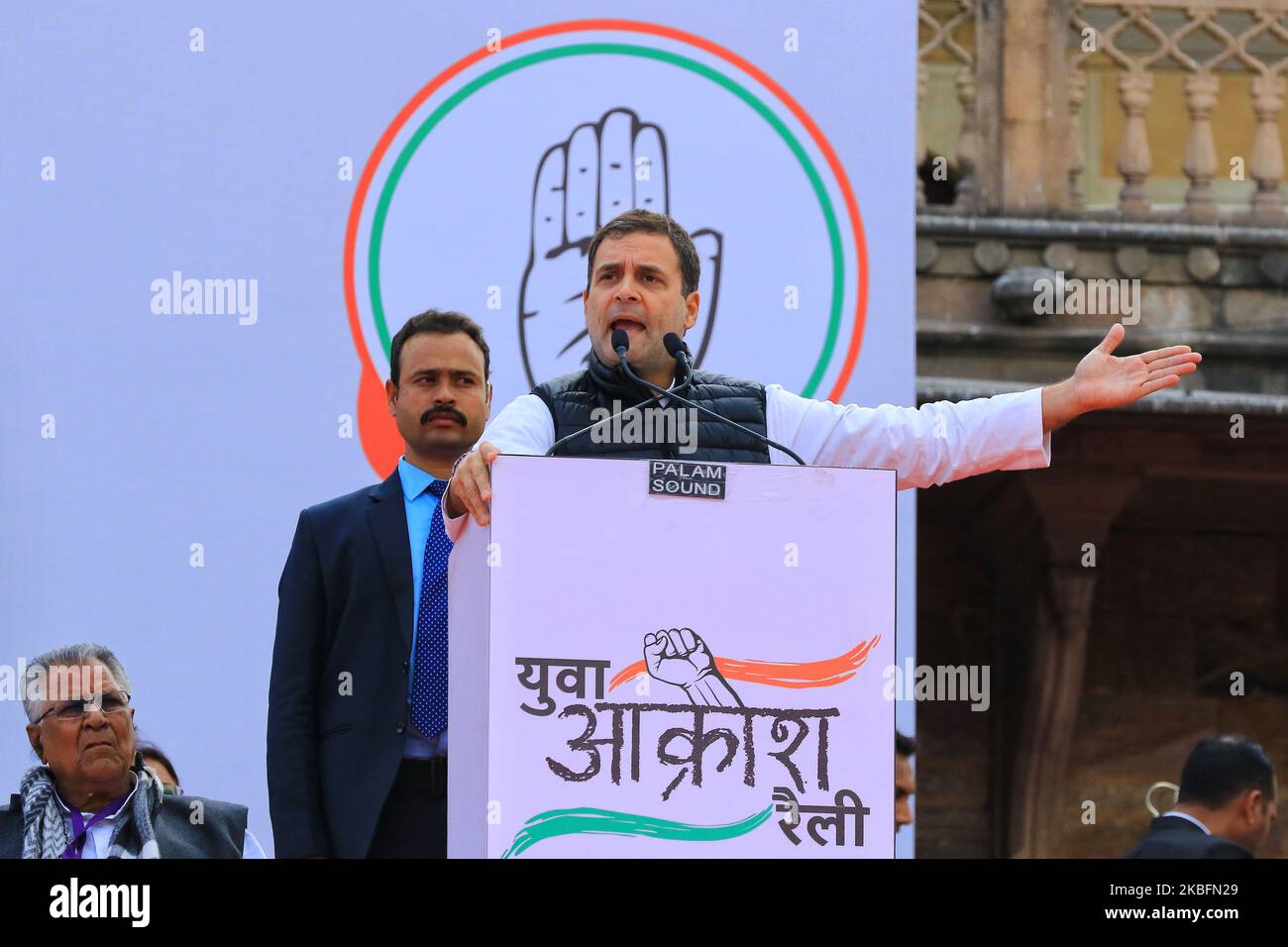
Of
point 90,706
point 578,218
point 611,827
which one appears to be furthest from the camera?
point 578,218

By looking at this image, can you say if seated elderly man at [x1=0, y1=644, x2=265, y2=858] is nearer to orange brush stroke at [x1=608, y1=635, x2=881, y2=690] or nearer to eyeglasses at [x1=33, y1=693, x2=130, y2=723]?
eyeglasses at [x1=33, y1=693, x2=130, y2=723]

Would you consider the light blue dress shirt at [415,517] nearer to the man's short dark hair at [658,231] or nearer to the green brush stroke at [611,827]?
the man's short dark hair at [658,231]

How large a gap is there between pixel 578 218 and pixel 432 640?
7.28ft

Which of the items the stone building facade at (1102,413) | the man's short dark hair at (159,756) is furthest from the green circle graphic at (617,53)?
the man's short dark hair at (159,756)

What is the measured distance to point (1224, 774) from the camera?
16.6ft

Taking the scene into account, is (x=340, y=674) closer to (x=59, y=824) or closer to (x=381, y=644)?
(x=381, y=644)

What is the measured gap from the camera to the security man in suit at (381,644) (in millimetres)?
4152

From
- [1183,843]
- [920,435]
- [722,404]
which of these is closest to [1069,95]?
[1183,843]

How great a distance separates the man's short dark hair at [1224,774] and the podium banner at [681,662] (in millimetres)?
1971

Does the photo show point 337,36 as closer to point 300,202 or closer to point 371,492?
point 300,202

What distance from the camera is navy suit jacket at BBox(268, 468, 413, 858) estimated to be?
4230 millimetres
